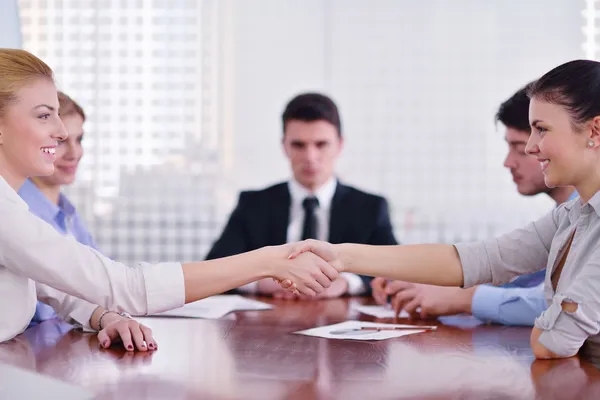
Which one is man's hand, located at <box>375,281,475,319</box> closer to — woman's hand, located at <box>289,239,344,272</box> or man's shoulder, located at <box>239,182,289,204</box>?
woman's hand, located at <box>289,239,344,272</box>

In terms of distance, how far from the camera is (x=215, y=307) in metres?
2.48

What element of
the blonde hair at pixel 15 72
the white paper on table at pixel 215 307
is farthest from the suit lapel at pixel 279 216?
the blonde hair at pixel 15 72

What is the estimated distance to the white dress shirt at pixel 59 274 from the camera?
1.71 m

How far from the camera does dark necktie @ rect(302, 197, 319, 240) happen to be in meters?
3.59

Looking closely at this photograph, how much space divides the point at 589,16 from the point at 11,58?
147 inches

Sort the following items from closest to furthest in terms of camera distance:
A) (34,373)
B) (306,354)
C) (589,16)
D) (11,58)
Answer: (34,373) → (306,354) → (11,58) → (589,16)

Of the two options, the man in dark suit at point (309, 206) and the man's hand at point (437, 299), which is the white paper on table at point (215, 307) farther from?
the man in dark suit at point (309, 206)

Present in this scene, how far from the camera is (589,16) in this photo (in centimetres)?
464

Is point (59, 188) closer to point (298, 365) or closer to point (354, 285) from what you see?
point (354, 285)

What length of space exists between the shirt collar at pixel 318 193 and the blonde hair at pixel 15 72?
186 cm

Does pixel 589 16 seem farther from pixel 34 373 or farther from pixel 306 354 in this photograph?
pixel 34 373

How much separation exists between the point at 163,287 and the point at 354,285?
139 centimetres

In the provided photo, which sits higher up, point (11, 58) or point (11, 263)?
point (11, 58)

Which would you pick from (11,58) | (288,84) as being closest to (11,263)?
(11,58)
